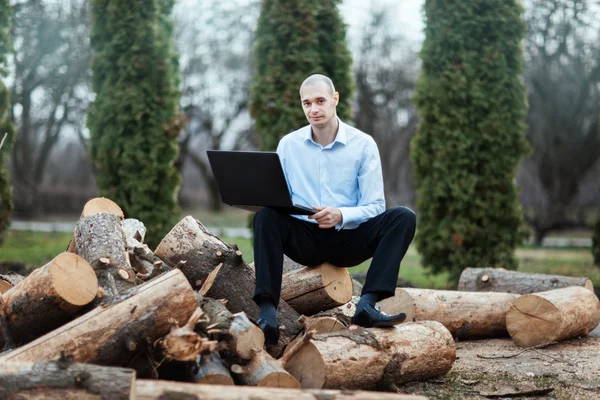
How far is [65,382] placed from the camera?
2686 millimetres

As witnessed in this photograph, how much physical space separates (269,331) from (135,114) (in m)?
6.11

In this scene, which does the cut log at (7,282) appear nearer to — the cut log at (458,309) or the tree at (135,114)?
the cut log at (458,309)

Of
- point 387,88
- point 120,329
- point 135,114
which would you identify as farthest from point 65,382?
point 387,88

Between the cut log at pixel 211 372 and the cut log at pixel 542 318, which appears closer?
the cut log at pixel 211 372

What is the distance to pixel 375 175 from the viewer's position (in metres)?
4.05

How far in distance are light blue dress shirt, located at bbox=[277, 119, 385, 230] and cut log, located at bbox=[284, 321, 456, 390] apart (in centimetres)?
78

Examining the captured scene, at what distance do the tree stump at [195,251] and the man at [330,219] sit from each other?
0.51m

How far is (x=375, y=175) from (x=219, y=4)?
763 inches

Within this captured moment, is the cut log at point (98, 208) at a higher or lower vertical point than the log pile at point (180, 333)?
higher

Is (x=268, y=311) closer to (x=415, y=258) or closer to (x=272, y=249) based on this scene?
(x=272, y=249)

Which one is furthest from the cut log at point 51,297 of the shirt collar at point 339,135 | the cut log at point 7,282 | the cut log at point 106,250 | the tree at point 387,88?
the tree at point 387,88

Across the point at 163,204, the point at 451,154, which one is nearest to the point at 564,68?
the point at 451,154

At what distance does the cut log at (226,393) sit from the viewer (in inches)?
103

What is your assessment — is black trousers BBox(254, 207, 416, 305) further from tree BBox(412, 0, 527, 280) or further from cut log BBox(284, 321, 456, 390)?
tree BBox(412, 0, 527, 280)
